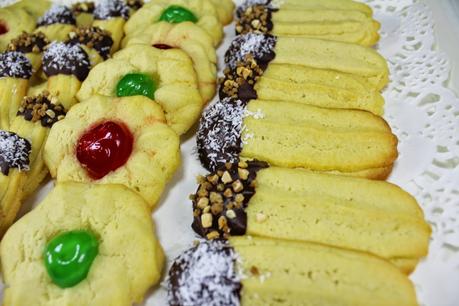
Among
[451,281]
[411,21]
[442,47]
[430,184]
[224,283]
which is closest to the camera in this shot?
[224,283]

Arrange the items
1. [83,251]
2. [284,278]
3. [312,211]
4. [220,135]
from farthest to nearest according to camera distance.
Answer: [220,135] → [312,211] → [83,251] → [284,278]

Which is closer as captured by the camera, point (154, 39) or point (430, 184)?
point (430, 184)

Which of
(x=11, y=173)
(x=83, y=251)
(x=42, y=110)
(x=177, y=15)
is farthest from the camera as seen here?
(x=177, y=15)

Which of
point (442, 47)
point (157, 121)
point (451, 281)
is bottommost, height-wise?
point (451, 281)

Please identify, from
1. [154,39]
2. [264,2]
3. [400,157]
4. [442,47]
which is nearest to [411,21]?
[442,47]

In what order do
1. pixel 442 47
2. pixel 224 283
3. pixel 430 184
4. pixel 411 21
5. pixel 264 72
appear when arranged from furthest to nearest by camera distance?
pixel 411 21 → pixel 442 47 → pixel 264 72 → pixel 430 184 → pixel 224 283

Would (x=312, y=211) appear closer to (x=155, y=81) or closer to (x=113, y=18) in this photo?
(x=155, y=81)

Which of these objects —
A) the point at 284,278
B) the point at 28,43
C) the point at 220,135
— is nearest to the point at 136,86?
the point at 220,135

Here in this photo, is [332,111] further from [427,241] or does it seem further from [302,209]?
[427,241]
